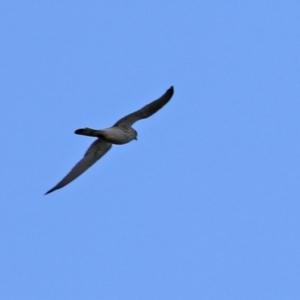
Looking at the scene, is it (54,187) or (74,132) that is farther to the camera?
(54,187)

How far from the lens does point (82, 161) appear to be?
26.8 metres

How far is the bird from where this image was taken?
25.6m

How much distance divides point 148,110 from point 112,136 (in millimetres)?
1225

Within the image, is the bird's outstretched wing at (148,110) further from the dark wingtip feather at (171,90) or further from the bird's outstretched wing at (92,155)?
the bird's outstretched wing at (92,155)

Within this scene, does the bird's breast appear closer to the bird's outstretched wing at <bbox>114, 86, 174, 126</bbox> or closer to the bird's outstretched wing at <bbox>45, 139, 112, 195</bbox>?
the bird's outstretched wing at <bbox>114, 86, 174, 126</bbox>

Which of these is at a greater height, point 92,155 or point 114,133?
point 114,133

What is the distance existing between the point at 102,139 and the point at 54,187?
1.74m

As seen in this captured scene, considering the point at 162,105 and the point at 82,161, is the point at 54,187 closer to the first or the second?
the point at 82,161

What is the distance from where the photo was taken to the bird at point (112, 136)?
25625 mm

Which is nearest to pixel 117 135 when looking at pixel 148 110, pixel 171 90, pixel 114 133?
pixel 114 133

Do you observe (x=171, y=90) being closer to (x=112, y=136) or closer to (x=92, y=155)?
(x=112, y=136)

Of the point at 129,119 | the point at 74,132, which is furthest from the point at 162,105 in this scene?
the point at 74,132

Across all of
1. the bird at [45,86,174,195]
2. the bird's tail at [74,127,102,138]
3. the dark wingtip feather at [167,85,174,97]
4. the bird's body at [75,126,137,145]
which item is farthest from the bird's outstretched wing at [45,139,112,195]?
the dark wingtip feather at [167,85,174,97]

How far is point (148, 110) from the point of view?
26.2 meters
